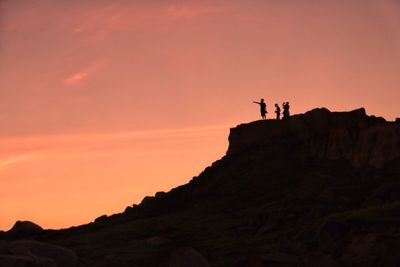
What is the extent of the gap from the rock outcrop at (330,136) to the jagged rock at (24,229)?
16647 mm

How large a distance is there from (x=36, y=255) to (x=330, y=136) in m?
23.7

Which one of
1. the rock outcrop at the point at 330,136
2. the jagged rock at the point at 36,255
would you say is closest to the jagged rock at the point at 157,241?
the jagged rock at the point at 36,255

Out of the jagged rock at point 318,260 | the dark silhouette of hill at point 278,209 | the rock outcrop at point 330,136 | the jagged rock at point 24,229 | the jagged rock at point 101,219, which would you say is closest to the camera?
the jagged rock at point 318,260

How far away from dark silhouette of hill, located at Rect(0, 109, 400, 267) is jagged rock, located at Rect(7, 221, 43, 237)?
83 cm

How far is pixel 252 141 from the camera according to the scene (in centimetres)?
6469

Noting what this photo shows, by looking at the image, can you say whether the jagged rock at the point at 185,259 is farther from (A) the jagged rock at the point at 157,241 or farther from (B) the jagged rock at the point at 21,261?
(A) the jagged rock at the point at 157,241

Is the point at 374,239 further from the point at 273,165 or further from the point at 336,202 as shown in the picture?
the point at 273,165

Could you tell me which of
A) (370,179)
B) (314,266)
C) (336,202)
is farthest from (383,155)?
(314,266)

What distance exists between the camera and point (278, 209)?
50469 mm

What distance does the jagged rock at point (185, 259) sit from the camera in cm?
4091

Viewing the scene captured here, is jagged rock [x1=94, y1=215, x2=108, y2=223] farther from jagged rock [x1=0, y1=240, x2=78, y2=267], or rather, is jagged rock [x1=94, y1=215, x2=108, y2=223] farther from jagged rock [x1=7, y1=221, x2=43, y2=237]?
jagged rock [x1=0, y1=240, x2=78, y2=267]

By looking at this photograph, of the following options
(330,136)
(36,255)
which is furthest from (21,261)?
(330,136)

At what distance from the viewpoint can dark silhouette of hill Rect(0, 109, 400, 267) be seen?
4159 centimetres

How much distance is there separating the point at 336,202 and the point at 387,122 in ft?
32.5
